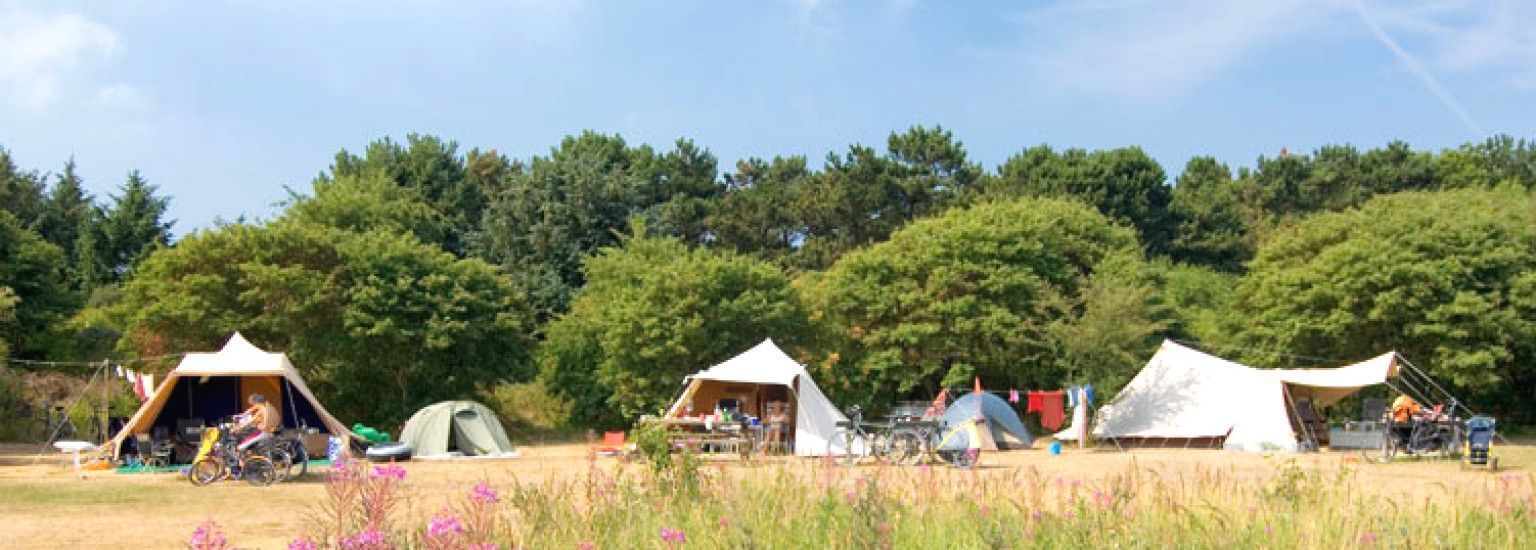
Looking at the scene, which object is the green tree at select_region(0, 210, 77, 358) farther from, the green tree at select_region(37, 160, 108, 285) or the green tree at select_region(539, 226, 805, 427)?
the green tree at select_region(539, 226, 805, 427)

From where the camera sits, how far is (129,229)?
35.2 meters

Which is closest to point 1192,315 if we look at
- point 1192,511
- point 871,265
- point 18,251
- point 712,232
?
point 871,265

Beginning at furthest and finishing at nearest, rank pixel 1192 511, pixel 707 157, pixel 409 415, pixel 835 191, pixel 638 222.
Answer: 1. pixel 707 157
2. pixel 835 191
3. pixel 638 222
4. pixel 409 415
5. pixel 1192 511

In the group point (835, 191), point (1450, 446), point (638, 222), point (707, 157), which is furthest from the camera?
point (707, 157)

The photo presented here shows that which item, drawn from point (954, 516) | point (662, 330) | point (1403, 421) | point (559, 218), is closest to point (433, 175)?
point (559, 218)

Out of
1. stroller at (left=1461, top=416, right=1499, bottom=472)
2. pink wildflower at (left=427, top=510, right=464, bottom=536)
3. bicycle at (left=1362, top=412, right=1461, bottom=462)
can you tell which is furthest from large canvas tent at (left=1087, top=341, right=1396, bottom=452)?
pink wildflower at (left=427, top=510, right=464, bottom=536)

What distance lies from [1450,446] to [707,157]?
27781 mm

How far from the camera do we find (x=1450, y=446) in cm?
1611

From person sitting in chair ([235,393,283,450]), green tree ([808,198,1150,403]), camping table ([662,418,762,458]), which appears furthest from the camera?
green tree ([808,198,1150,403])

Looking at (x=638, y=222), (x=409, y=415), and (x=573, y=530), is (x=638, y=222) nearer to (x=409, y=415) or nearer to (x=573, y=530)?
(x=409, y=415)

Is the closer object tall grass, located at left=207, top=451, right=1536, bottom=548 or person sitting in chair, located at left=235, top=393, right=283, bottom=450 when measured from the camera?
tall grass, located at left=207, top=451, right=1536, bottom=548

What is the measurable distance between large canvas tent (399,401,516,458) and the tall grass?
11.5m

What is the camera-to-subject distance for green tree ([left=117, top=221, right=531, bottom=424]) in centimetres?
2077

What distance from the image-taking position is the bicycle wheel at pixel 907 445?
48.0ft
